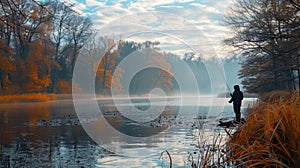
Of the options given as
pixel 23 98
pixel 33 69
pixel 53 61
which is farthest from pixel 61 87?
pixel 23 98

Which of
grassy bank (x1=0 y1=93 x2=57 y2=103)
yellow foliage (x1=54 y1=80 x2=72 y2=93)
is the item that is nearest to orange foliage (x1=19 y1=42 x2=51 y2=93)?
grassy bank (x1=0 y1=93 x2=57 y2=103)

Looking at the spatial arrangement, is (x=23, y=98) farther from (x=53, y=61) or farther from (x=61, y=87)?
(x=61, y=87)

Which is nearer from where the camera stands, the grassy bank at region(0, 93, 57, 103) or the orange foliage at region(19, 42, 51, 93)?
the grassy bank at region(0, 93, 57, 103)

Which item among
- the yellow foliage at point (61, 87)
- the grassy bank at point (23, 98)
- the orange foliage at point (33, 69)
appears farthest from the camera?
the yellow foliage at point (61, 87)

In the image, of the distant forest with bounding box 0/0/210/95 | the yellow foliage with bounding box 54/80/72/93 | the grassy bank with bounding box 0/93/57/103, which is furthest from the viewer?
the yellow foliage with bounding box 54/80/72/93

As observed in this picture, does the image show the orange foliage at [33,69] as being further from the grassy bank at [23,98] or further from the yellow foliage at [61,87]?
the yellow foliage at [61,87]

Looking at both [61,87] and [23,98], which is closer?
[23,98]

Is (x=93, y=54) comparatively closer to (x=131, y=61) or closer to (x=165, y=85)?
(x=131, y=61)

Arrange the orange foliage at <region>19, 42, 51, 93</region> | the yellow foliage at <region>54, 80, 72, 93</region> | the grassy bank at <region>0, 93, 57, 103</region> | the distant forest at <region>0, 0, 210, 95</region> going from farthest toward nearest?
the yellow foliage at <region>54, 80, 72, 93</region> < the orange foliage at <region>19, 42, 51, 93</region> < the distant forest at <region>0, 0, 210, 95</region> < the grassy bank at <region>0, 93, 57, 103</region>

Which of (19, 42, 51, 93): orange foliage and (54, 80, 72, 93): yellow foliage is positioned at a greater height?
(19, 42, 51, 93): orange foliage

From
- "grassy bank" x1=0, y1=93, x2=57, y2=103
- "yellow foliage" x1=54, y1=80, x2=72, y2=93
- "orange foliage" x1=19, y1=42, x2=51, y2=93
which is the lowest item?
"grassy bank" x1=0, y1=93, x2=57, y2=103

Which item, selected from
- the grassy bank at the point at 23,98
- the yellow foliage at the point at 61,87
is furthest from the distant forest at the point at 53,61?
the grassy bank at the point at 23,98

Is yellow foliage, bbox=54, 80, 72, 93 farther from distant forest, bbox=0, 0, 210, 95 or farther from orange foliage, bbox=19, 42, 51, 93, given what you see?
orange foliage, bbox=19, 42, 51, 93

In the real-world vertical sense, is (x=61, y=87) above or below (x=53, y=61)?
below
